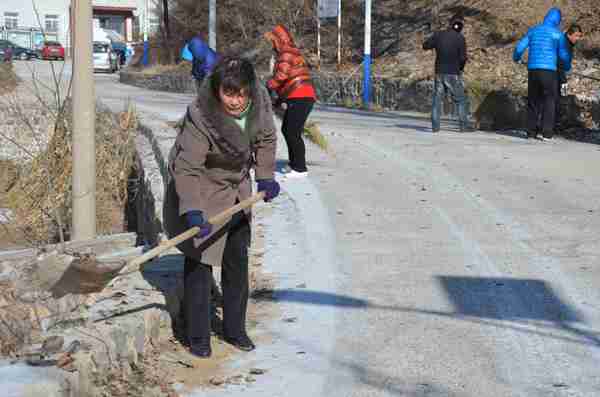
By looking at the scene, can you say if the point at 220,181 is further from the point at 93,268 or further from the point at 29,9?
the point at 29,9

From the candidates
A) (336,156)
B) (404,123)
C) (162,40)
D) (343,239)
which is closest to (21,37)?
(162,40)

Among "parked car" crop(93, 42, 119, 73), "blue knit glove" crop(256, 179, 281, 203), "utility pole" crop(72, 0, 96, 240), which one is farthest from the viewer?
"parked car" crop(93, 42, 119, 73)

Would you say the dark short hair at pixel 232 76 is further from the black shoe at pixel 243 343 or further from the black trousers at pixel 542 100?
the black trousers at pixel 542 100

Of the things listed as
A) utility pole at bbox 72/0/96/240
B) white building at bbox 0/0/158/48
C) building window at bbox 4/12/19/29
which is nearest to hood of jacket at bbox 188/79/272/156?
utility pole at bbox 72/0/96/240

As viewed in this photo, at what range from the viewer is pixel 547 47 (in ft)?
48.8

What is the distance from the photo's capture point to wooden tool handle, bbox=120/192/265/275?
5.01m

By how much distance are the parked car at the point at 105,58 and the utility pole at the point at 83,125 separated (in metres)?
48.9

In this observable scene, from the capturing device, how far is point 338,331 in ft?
19.1

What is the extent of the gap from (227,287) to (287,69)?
5776 mm

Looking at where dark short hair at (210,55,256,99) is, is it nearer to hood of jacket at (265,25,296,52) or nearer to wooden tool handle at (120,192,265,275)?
wooden tool handle at (120,192,265,275)

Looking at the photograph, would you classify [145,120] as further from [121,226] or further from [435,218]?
[435,218]

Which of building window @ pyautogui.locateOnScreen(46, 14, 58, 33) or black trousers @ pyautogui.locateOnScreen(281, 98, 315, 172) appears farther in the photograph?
building window @ pyautogui.locateOnScreen(46, 14, 58, 33)

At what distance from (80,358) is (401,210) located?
5313mm

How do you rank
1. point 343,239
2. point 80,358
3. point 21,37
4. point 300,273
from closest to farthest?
point 80,358 < point 300,273 < point 343,239 < point 21,37
